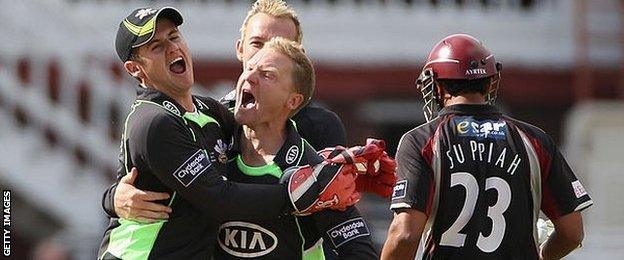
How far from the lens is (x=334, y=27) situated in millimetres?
14438

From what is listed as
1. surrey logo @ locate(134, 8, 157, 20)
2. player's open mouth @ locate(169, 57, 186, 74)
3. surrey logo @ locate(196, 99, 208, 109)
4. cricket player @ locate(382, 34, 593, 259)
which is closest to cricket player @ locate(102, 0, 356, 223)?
cricket player @ locate(382, 34, 593, 259)

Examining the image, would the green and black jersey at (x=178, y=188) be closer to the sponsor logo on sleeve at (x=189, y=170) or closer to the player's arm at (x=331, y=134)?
the sponsor logo on sleeve at (x=189, y=170)

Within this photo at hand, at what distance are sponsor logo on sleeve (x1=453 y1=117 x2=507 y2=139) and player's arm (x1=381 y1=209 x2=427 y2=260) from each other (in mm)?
360

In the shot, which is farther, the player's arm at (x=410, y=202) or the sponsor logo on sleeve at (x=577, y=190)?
the sponsor logo on sleeve at (x=577, y=190)

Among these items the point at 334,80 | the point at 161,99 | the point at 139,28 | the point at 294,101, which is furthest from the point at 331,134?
the point at 334,80

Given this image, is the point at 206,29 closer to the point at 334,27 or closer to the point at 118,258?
the point at 334,27

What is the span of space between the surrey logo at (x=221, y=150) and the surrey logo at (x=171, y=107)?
0.71ft

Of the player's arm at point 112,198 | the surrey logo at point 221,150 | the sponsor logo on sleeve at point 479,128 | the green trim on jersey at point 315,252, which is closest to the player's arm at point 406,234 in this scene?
the green trim on jersey at point 315,252

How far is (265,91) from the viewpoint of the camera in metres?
6.23

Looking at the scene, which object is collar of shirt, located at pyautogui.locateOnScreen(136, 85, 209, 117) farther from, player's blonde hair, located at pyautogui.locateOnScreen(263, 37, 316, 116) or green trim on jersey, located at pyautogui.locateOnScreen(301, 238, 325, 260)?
green trim on jersey, located at pyautogui.locateOnScreen(301, 238, 325, 260)

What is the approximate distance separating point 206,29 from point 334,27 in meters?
1.08

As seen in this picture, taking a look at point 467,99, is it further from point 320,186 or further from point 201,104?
point 201,104

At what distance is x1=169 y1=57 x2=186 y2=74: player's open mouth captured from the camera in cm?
624

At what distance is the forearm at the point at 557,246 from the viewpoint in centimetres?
659
